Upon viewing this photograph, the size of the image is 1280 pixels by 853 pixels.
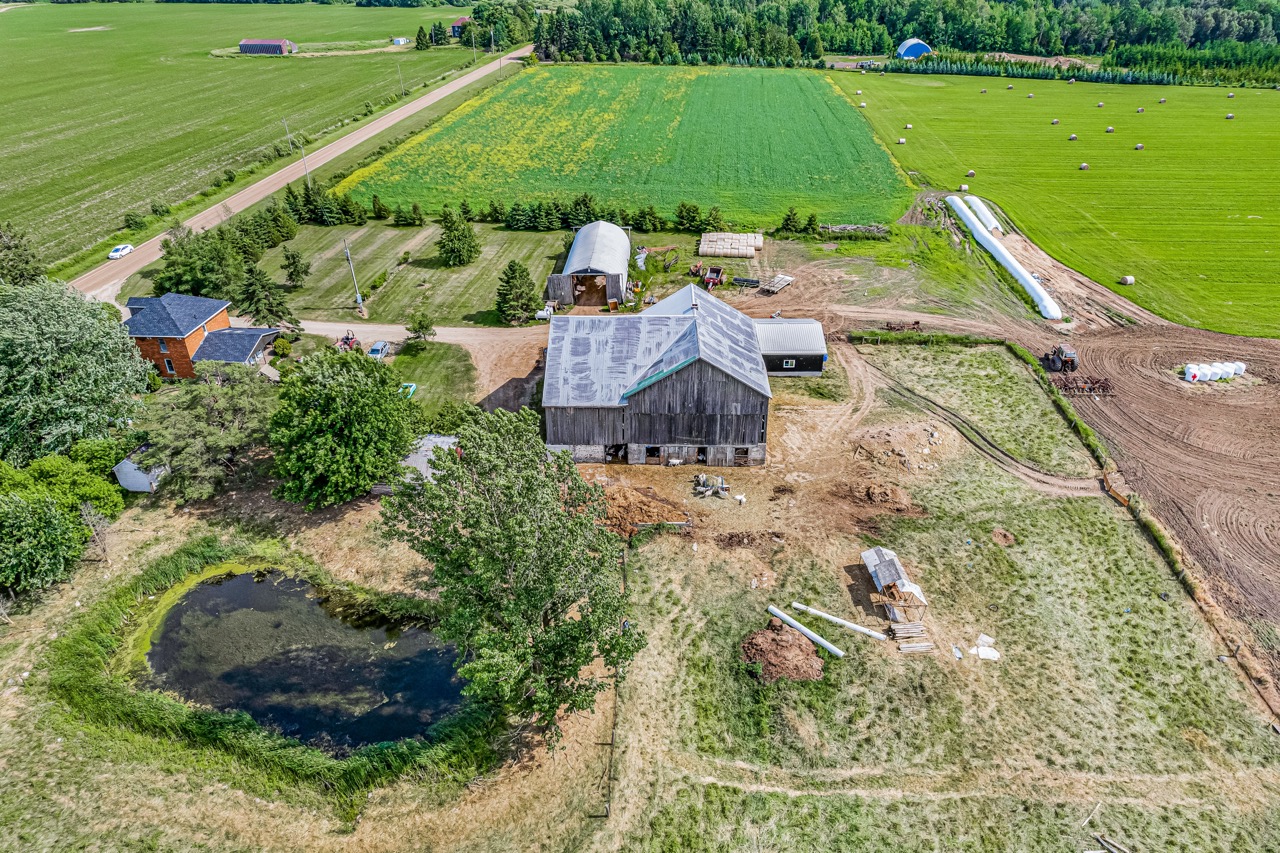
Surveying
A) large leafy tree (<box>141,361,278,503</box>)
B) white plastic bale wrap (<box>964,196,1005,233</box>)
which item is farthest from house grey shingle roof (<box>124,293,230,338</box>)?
white plastic bale wrap (<box>964,196,1005,233</box>)

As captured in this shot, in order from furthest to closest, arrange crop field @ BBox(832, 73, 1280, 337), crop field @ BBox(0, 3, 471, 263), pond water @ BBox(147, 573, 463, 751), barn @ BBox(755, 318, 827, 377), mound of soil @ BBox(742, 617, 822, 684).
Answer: crop field @ BBox(0, 3, 471, 263), crop field @ BBox(832, 73, 1280, 337), barn @ BBox(755, 318, 827, 377), mound of soil @ BBox(742, 617, 822, 684), pond water @ BBox(147, 573, 463, 751)

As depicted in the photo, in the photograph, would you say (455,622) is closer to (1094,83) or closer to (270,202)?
(270,202)

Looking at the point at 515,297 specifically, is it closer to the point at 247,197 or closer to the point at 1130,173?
the point at 247,197

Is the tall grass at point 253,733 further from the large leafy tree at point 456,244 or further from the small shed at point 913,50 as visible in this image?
the small shed at point 913,50

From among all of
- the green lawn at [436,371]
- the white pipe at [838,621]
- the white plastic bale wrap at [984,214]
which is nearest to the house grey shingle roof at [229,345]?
the green lawn at [436,371]

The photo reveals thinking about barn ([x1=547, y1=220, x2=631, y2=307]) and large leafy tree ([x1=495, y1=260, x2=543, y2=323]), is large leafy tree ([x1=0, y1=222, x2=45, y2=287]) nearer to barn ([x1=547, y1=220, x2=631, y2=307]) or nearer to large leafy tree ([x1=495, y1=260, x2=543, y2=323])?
large leafy tree ([x1=495, y1=260, x2=543, y2=323])

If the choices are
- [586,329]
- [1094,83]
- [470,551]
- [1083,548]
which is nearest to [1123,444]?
[1083,548]
